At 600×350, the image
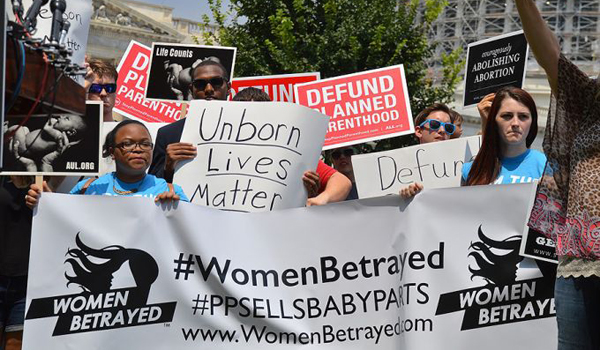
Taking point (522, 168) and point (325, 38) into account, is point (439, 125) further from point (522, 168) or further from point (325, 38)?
point (325, 38)

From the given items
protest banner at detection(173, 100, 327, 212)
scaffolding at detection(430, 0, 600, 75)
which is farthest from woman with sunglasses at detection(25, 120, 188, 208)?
scaffolding at detection(430, 0, 600, 75)

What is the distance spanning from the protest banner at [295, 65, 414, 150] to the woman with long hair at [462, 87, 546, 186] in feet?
10.3

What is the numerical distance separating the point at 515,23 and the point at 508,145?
235 feet

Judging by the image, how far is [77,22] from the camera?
7387mm

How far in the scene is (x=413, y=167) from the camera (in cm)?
634

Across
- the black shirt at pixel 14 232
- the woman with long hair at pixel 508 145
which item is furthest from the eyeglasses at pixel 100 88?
the woman with long hair at pixel 508 145

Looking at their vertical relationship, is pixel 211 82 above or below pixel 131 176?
above

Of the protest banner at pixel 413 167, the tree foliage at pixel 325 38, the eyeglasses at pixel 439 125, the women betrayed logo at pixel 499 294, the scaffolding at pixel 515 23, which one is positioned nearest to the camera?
the women betrayed logo at pixel 499 294

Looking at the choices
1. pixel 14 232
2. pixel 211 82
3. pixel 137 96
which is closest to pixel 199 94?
pixel 211 82

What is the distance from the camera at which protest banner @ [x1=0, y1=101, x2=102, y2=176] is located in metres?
5.60

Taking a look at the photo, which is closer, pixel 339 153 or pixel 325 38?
pixel 339 153

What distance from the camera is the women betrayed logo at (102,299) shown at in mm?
5160

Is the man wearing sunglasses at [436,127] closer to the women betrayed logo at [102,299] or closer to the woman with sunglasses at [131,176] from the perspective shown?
the woman with sunglasses at [131,176]

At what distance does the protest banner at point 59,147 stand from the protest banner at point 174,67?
2600 millimetres
